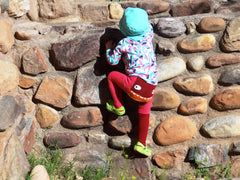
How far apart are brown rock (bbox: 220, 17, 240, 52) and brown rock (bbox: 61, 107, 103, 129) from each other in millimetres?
963

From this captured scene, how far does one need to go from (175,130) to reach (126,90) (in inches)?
19.0

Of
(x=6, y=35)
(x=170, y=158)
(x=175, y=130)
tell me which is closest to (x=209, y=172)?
(x=170, y=158)

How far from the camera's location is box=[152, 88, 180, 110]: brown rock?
208cm

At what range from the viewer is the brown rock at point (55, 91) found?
208 cm

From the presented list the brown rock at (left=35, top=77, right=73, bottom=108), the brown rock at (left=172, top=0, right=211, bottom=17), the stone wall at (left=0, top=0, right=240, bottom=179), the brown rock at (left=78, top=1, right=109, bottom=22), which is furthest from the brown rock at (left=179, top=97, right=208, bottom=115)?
the brown rock at (left=78, top=1, right=109, bottom=22)

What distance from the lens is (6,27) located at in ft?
6.23

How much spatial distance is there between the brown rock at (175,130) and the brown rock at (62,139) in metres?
0.57

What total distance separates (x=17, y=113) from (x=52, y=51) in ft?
1.51

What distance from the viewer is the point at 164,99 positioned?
208 centimetres

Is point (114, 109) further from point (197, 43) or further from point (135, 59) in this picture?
point (197, 43)

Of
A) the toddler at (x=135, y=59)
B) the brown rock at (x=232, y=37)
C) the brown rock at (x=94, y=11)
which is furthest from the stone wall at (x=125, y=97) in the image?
the brown rock at (x=94, y=11)

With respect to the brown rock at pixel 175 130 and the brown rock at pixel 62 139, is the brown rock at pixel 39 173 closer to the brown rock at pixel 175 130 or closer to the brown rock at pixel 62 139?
the brown rock at pixel 62 139

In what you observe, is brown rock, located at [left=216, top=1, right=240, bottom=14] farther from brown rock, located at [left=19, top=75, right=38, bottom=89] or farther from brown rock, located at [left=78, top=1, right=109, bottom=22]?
brown rock, located at [left=19, top=75, right=38, bottom=89]

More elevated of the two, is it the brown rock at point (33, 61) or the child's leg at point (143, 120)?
the brown rock at point (33, 61)
